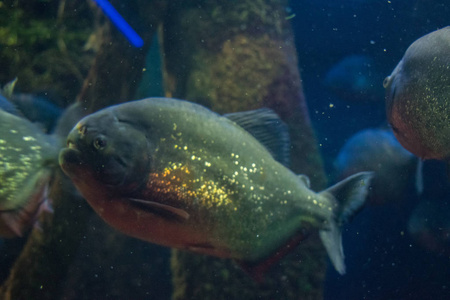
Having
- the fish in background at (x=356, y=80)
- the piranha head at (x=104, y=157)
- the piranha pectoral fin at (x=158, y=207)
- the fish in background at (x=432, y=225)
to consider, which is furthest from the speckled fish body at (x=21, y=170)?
the fish in background at (x=356, y=80)

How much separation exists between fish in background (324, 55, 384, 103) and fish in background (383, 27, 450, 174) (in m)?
6.42

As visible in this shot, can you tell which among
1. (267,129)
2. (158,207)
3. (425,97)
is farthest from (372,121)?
(158,207)

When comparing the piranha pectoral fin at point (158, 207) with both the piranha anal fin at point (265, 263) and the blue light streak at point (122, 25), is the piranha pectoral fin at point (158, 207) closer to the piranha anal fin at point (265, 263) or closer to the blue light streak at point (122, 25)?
the piranha anal fin at point (265, 263)

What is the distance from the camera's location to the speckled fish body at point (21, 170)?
213 centimetres

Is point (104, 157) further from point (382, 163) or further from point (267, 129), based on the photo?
point (382, 163)

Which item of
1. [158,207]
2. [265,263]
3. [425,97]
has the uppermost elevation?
[425,97]

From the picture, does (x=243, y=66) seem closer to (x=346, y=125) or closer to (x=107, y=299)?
(x=107, y=299)

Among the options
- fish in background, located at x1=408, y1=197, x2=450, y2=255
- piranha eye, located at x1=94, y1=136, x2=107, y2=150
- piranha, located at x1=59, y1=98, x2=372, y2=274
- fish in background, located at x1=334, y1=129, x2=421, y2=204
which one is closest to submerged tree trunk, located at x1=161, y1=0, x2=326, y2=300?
piranha, located at x1=59, y1=98, x2=372, y2=274

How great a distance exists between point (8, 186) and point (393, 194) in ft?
15.7

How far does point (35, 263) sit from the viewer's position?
3.32 meters

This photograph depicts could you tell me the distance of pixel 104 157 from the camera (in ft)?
6.75

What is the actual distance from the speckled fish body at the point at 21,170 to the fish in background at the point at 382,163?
4.14m

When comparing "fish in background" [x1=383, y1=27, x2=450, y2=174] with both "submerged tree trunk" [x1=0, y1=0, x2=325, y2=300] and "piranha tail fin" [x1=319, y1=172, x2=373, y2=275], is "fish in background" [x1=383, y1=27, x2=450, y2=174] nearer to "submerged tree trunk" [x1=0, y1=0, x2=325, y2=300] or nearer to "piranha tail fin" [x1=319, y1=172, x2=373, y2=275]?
"piranha tail fin" [x1=319, y1=172, x2=373, y2=275]

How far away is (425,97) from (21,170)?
2510mm
